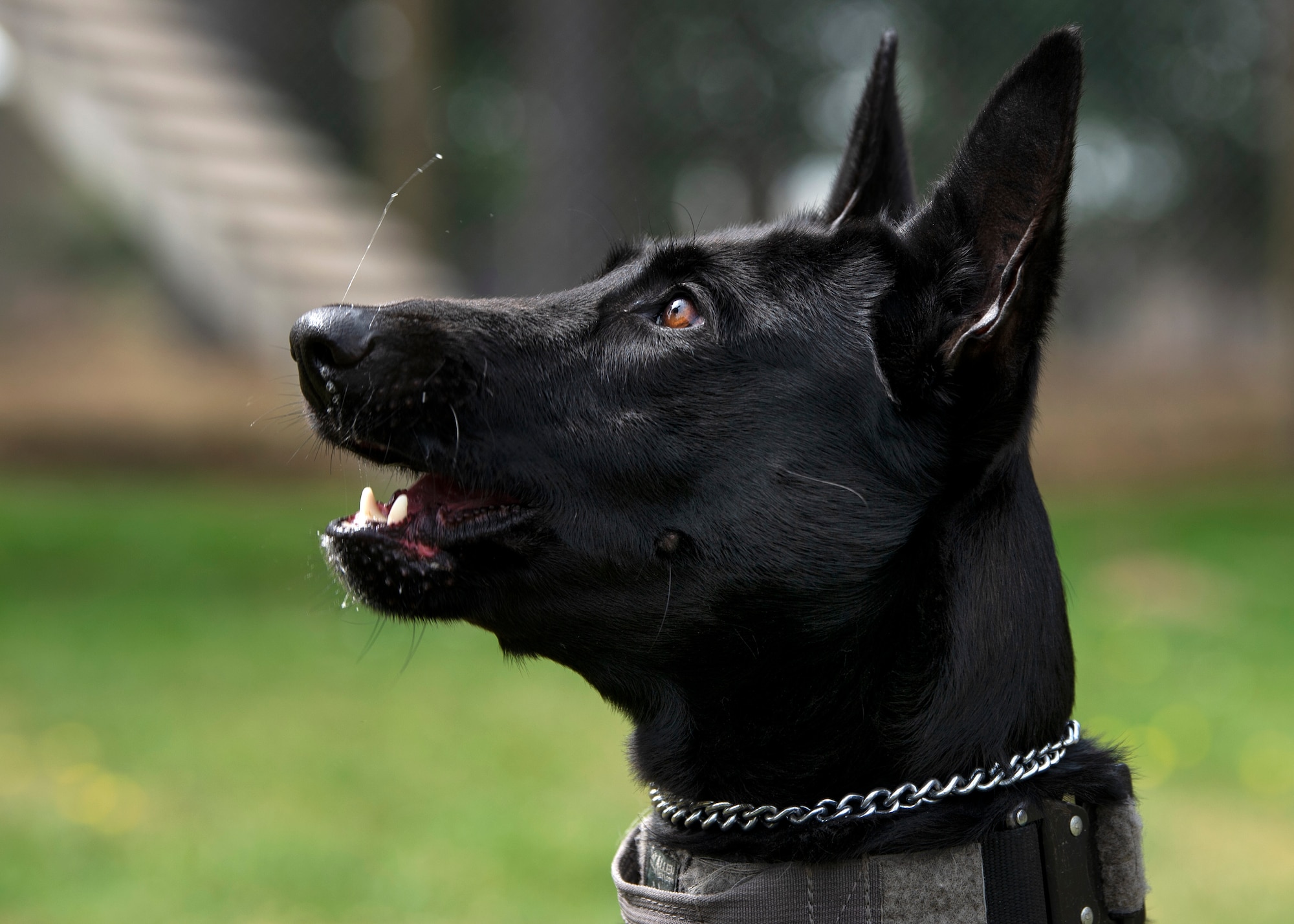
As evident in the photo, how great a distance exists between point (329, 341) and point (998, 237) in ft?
3.22

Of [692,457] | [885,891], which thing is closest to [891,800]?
[885,891]

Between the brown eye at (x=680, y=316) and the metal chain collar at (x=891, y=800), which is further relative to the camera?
the brown eye at (x=680, y=316)

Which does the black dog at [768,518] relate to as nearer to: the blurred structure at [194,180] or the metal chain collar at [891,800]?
the metal chain collar at [891,800]

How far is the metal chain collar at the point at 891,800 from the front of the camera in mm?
1707

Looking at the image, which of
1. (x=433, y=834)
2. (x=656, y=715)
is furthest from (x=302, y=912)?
(x=656, y=715)

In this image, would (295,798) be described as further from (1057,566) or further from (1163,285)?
(1163,285)

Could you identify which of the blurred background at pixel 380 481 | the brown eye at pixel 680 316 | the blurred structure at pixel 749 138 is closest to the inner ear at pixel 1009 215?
the brown eye at pixel 680 316

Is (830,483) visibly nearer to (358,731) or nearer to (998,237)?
(998,237)

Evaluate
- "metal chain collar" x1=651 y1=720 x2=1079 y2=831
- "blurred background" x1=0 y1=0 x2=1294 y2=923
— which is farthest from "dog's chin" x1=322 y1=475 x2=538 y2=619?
"blurred background" x1=0 y1=0 x2=1294 y2=923

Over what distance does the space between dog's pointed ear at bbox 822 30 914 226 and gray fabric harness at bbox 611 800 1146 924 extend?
1181 mm

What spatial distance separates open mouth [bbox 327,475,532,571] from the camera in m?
1.79

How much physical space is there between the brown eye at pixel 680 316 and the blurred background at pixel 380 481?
1958mm

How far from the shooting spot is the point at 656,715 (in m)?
1.92

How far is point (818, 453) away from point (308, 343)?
30.2 inches
